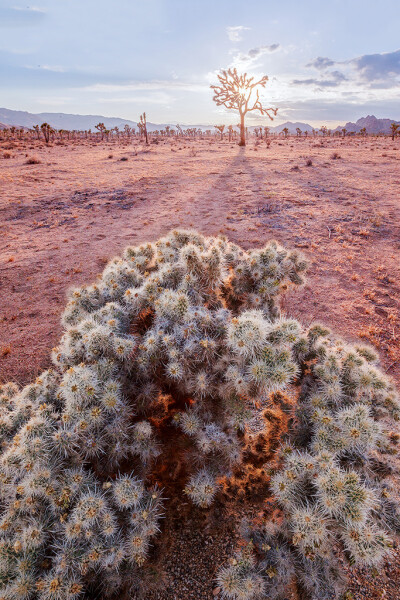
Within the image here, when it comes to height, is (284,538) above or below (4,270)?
below

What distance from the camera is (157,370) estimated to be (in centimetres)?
328

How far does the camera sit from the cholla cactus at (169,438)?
2.31 m

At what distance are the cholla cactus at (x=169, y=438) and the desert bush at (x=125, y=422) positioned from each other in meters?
0.01

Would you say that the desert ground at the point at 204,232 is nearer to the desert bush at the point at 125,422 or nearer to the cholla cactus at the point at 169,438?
the cholla cactus at the point at 169,438

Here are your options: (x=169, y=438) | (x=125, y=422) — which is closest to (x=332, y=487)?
(x=169, y=438)

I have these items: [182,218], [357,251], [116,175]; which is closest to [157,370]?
[357,251]

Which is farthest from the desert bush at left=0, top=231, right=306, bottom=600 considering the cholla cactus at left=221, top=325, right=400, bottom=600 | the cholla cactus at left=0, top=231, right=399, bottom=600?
the cholla cactus at left=221, top=325, right=400, bottom=600

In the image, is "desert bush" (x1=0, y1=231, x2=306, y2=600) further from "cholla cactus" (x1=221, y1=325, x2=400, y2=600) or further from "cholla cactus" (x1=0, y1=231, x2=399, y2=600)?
"cholla cactus" (x1=221, y1=325, x2=400, y2=600)

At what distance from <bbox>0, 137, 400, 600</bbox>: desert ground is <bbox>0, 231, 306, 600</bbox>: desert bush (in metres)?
0.59

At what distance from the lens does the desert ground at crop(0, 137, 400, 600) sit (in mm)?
2955

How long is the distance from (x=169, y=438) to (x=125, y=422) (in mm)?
705

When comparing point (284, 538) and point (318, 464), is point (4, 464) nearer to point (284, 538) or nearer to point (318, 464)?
point (284, 538)

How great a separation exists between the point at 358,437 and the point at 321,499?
0.59 metres

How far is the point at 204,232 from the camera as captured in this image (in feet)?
32.1
